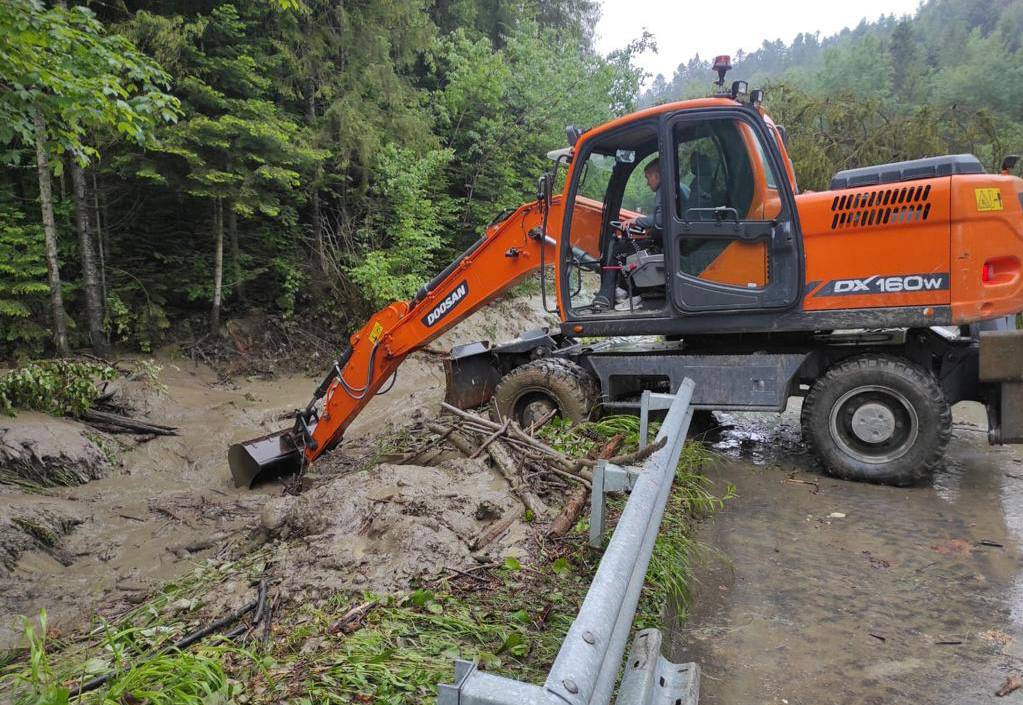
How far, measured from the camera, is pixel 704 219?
508 cm

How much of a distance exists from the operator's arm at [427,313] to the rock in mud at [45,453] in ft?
7.27

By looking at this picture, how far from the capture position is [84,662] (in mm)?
2701

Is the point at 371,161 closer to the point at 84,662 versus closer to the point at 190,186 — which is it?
the point at 190,186

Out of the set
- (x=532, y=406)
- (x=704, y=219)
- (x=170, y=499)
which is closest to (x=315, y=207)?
(x=170, y=499)

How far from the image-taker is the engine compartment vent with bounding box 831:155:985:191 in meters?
4.79

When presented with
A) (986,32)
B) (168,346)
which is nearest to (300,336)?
(168,346)

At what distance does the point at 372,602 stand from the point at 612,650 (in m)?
1.43

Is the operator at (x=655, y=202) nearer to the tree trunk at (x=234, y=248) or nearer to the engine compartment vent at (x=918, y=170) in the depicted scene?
the engine compartment vent at (x=918, y=170)

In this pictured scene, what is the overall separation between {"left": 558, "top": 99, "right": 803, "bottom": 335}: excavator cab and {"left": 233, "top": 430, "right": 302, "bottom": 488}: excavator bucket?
11.5ft

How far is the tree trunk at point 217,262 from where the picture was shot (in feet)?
33.9

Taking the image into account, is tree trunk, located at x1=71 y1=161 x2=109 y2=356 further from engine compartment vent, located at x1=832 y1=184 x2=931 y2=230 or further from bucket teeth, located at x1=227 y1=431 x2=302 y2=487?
engine compartment vent, located at x1=832 y1=184 x2=931 y2=230

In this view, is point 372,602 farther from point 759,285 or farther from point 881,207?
point 881,207

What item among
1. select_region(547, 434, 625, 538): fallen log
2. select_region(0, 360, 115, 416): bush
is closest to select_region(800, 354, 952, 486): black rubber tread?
select_region(547, 434, 625, 538): fallen log

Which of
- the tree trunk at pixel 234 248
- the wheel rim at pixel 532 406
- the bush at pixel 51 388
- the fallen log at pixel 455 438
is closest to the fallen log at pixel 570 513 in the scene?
the fallen log at pixel 455 438
